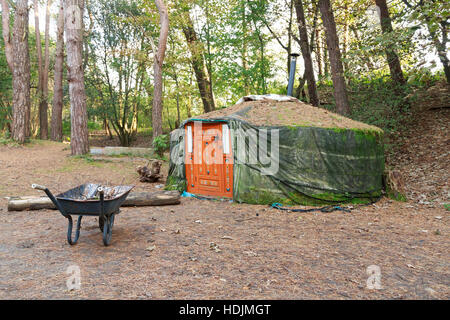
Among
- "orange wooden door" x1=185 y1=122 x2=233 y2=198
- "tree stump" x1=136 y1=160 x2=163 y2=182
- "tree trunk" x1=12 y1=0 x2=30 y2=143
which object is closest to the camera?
"orange wooden door" x1=185 y1=122 x2=233 y2=198

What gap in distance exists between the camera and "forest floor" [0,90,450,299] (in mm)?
2562

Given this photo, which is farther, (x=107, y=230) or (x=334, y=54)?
(x=334, y=54)

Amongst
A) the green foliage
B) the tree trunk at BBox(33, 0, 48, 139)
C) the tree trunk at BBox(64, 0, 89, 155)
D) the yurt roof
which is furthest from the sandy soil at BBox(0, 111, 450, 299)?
the tree trunk at BBox(33, 0, 48, 139)

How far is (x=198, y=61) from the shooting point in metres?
15.4

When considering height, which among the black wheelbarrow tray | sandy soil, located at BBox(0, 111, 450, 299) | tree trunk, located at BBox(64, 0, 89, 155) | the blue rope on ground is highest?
tree trunk, located at BBox(64, 0, 89, 155)

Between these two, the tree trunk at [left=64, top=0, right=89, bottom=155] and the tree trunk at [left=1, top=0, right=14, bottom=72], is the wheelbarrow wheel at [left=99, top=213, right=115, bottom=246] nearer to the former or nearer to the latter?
the tree trunk at [left=64, top=0, right=89, bottom=155]

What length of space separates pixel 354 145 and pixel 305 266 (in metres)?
4.27

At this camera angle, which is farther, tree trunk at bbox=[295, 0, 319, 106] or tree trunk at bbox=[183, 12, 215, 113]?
tree trunk at bbox=[183, 12, 215, 113]

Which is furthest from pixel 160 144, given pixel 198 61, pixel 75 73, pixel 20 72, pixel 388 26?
pixel 388 26

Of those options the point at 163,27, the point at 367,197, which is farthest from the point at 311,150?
the point at 163,27

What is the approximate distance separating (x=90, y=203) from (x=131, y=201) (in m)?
2.63

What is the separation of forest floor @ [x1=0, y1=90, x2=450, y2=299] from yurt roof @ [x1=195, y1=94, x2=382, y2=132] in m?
1.90

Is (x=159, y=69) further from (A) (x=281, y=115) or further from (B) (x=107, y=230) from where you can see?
(B) (x=107, y=230)

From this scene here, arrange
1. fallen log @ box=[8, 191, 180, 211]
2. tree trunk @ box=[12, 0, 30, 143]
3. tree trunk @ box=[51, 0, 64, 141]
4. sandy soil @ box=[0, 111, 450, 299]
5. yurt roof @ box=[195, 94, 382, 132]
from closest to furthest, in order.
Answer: sandy soil @ box=[0, 111, 450, 299] → fallen log @ box=[8, 191, 180, 211] → yurt roof @ box=[195, 94, 382, 132] → tree trunk @ box=[12, 0, 30, 143] → tree trunk @ box=[51, 0, 64, 141]
